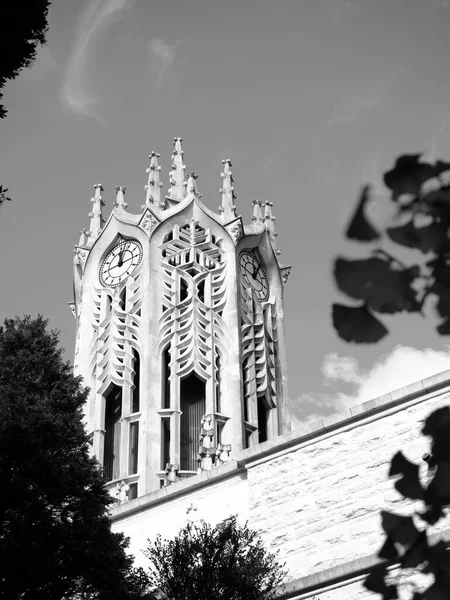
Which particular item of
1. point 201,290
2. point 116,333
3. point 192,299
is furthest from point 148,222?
point 116,333

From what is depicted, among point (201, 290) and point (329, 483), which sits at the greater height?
point (201, 290)

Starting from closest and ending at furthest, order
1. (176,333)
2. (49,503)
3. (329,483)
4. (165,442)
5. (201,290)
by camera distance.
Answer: (49,503) → (329,483) → (165,442) → (176,333) → (201,290)

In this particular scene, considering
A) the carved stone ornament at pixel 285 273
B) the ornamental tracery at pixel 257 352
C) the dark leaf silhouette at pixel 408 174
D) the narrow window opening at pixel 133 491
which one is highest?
→ the carved stone ornament at pixel 285 273

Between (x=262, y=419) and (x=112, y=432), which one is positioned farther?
(x=262, y=419)

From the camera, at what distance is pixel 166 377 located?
3706 centimetres

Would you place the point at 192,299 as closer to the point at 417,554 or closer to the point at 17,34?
the point at 17,34

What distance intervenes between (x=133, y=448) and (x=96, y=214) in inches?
458

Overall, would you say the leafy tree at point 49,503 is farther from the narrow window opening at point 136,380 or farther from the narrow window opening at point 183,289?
the narrow window opening at point 183,289

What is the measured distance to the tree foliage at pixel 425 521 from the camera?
9.05 ft

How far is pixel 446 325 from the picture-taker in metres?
2.98

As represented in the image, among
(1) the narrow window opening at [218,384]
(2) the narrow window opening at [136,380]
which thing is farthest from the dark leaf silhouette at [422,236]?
(2) the narrow window opening at [136,380]

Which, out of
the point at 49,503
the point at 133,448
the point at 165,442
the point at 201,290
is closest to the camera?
the point at 49,503

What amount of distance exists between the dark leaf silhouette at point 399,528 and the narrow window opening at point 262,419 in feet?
116

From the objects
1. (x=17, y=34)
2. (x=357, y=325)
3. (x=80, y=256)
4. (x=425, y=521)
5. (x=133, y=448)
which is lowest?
(x=425, y=521)
